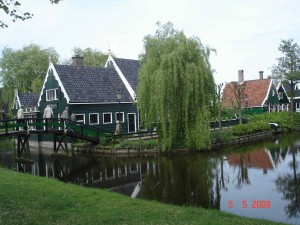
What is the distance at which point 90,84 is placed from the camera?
30516 millimetres

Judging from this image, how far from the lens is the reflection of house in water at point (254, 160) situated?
1781 cm

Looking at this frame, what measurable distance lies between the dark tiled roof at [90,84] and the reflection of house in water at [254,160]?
13.2m

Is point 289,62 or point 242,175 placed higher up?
point 289,62

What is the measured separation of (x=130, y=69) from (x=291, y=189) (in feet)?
77.7

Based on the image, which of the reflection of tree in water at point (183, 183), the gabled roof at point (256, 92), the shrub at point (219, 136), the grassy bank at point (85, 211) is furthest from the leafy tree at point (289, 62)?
the grassy bank at point (85, 211)

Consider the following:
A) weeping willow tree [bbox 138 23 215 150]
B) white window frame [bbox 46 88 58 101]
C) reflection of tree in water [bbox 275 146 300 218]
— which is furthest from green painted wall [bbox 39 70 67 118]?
reflection of tree in water [bbox 275 146 300 218]

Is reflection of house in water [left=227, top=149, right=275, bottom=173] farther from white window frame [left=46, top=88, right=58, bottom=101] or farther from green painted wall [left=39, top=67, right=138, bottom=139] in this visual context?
white window frame [left=46, top=88, right=58, bottom=101]

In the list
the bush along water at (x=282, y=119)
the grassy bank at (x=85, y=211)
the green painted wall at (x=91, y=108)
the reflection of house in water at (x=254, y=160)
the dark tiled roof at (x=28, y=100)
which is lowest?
the reflection of house in water at (x=254, y=160)

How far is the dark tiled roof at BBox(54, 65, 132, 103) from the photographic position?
29042 millimetres

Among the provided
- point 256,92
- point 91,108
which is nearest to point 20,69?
point 91,108

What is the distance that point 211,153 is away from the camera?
2283 cm

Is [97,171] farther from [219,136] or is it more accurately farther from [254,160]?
[219,136]

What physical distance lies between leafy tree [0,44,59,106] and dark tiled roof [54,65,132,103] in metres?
14.9

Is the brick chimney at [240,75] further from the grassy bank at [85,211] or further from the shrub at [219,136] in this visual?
the grassy bank at [85,211]
